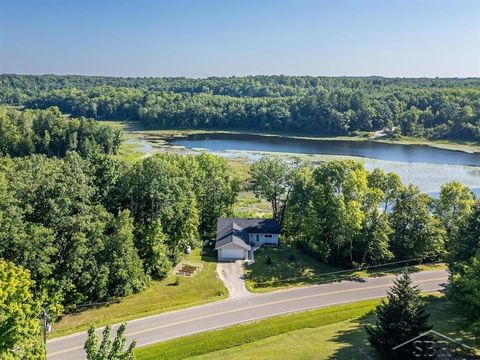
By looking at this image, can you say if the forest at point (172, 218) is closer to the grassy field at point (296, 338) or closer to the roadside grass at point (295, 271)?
the roadside grass at point (295, 271)

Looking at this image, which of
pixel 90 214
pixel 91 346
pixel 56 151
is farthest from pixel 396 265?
pixel 56 151

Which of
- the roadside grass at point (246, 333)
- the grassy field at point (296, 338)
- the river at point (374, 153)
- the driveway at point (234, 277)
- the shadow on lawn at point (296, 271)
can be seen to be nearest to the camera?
the grassy field at point (296, 338)

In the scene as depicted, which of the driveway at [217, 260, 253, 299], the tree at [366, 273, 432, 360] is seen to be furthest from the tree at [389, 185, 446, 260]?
the tree at [366, 273, 432, 360]

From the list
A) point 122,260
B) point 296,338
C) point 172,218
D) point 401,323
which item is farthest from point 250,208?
point 401,323

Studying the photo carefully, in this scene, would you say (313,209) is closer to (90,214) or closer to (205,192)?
(205,192)

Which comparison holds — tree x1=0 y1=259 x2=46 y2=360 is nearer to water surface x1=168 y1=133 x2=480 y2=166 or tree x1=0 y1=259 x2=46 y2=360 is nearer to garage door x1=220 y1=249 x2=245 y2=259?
garage door x1=220 y1=249 x2=245 y2=259

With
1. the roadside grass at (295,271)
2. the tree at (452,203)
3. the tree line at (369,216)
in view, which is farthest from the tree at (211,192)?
the tree at (452,203)
